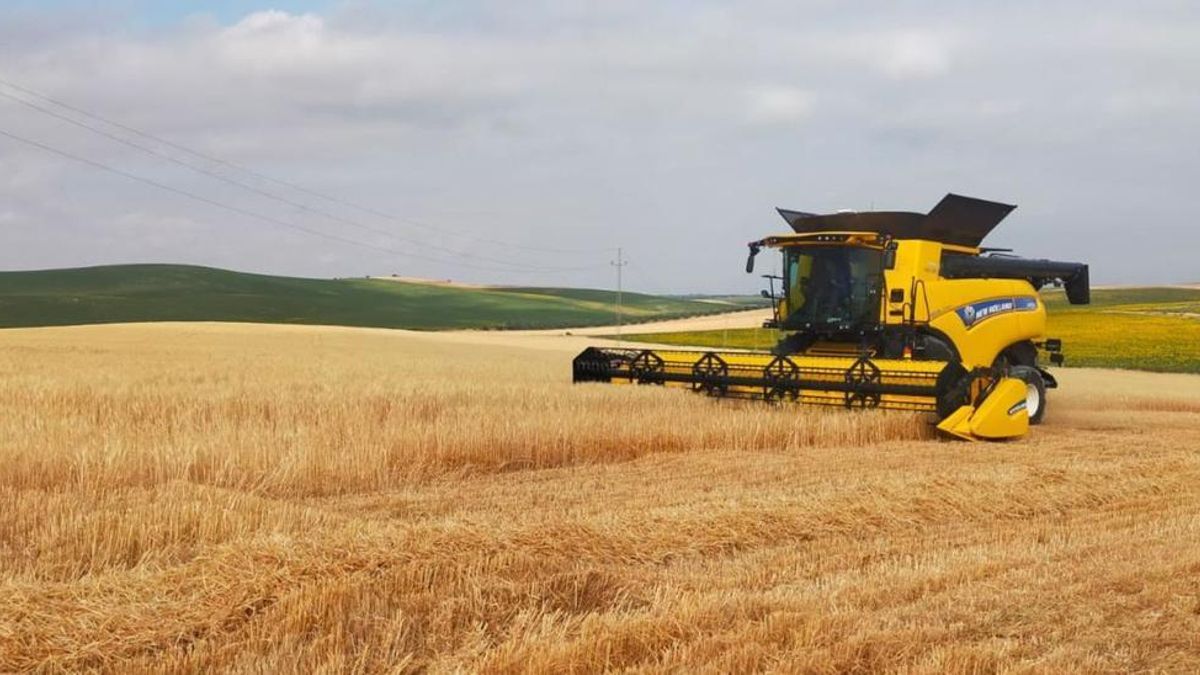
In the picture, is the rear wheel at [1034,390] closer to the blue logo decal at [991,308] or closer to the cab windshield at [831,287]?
the blue logo decal at [991,308]

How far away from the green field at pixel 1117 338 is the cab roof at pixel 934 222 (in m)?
10.6

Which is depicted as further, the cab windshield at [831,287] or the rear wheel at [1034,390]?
the rear wheel at [1034,390]

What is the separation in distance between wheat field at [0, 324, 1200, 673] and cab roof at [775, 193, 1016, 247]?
2979 mm

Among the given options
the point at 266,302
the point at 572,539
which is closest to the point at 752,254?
the point at 572,539

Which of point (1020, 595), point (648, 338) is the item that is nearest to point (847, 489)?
point (1020, 595)

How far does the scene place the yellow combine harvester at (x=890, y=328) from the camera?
38.3 feet

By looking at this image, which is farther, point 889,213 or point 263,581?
point 889,213

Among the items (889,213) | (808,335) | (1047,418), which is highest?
(889,213)

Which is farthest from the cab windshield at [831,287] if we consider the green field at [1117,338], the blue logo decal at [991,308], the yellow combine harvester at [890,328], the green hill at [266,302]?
the green hill at [266,302]

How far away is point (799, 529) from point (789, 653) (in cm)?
267

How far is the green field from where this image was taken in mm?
31547

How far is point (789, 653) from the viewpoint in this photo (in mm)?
3729

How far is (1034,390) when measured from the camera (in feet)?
45.6

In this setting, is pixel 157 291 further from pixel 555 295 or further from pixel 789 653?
pixel 789 653
